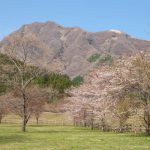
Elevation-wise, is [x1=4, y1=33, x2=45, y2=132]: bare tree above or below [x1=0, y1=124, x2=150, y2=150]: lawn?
above

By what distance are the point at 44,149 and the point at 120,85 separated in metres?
16.4

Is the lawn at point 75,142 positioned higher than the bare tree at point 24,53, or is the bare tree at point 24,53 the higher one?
the bare tree at point 24,53

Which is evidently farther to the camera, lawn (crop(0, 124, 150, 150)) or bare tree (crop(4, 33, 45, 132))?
bare tree (crop(4, 33, 45, 132))

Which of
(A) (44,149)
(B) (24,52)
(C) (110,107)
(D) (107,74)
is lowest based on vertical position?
(A) (44,149)

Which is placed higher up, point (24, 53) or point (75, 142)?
point (24, 53)

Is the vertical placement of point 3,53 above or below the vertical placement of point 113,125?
above

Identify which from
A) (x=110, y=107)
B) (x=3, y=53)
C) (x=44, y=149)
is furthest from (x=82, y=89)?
(x=44, y=149)

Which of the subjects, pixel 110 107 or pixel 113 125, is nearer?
pixel 110 107

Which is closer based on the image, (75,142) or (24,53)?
(75,142)

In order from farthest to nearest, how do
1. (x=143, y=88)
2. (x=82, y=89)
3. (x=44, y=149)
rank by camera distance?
(x=82, y=89) < (x=143, y=88) < (x=44, y=149)

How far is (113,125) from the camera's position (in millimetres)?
54562

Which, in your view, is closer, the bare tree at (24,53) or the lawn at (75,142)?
the lawn at (75,142)

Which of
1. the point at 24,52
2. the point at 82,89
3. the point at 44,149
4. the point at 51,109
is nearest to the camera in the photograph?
the point at 44,149

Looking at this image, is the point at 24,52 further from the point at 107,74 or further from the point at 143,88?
the point at 143,88
